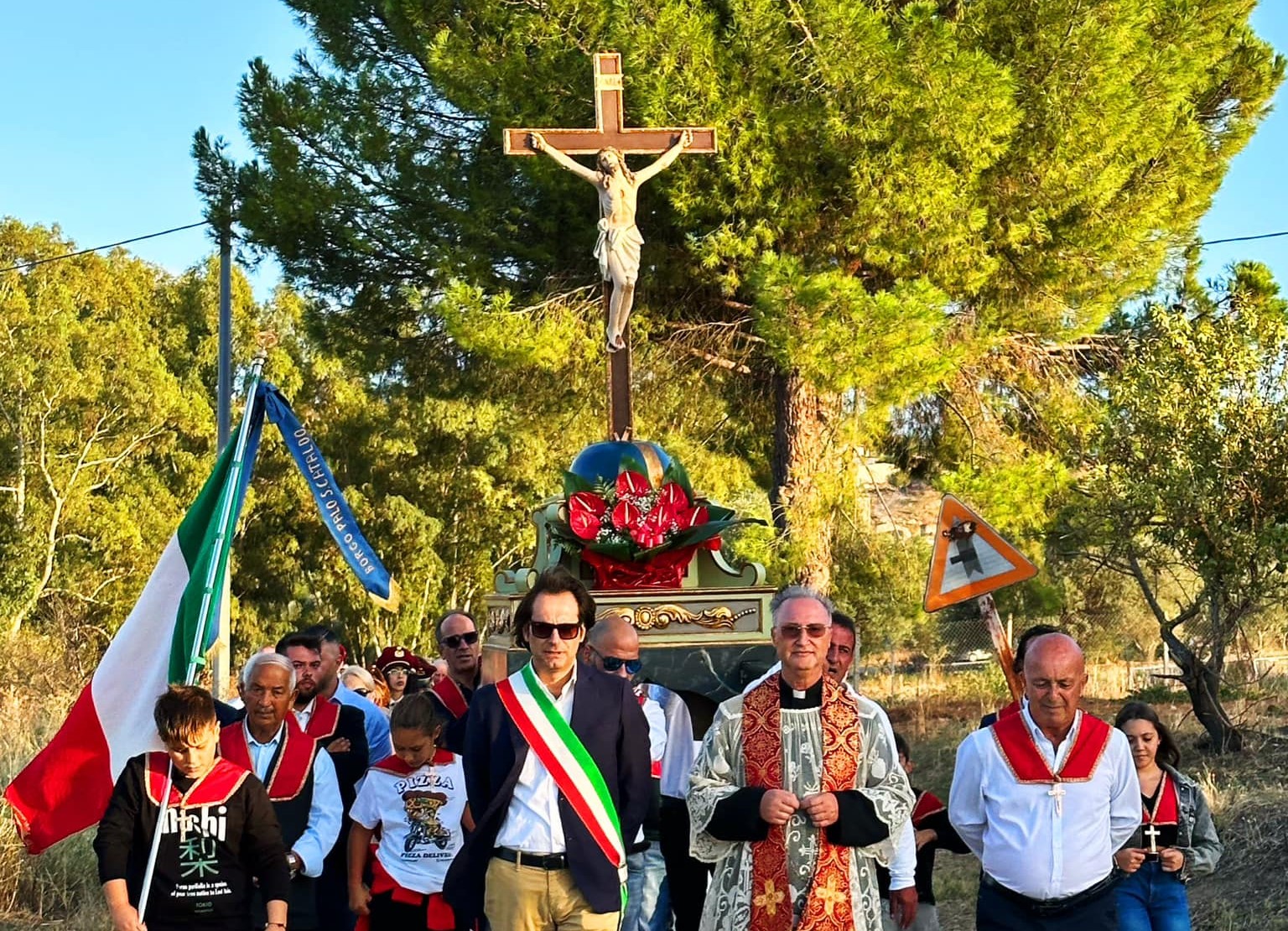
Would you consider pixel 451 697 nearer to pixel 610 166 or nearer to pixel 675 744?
pixel 675 744

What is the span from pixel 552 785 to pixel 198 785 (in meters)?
1.16

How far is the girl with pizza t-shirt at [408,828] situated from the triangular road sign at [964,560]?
7.69 ft

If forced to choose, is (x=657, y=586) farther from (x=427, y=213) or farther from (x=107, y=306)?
(x=107, y=306)

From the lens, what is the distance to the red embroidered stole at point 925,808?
6301 millimetres

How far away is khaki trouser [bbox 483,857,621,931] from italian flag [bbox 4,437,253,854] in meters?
1.82

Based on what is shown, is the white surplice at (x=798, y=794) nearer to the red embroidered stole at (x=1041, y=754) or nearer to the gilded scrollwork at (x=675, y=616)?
the red embroidered stole at (x=1041, y=754)

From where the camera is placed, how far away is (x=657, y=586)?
828cm

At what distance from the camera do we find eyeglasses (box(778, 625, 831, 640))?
4.69 metres

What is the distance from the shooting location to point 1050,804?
5.05 meters

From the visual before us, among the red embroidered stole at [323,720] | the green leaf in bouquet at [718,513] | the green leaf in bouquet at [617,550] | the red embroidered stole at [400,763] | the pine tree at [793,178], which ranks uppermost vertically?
the pine tree at [793,178]

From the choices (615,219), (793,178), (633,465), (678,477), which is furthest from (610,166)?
(793,178)

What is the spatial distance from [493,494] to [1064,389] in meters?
15.3

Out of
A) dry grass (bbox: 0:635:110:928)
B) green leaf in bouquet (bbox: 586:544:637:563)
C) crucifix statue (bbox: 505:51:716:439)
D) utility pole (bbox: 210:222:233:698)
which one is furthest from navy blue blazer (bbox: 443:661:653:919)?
utility pole (bbox: 210:222:233:698)

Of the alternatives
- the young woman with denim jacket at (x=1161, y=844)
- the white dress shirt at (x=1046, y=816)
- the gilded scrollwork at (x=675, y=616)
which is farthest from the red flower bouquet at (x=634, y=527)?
the white dress shirt at (x=1046, y=816)
